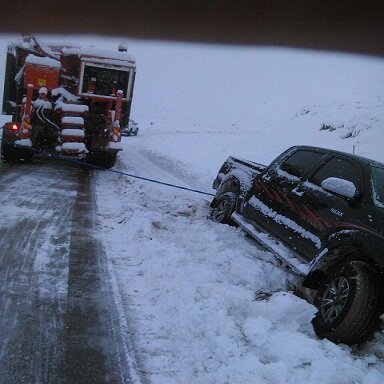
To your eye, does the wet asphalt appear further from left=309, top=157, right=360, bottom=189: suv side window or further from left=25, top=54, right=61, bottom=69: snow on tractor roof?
left=25, top=54, right=61, bottom=69: snow on tractor roof

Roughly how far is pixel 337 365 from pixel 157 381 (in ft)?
Answer: 4.25

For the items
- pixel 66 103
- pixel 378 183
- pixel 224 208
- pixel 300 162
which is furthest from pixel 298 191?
pixel 66 103

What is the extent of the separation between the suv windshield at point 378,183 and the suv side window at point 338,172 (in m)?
0.17

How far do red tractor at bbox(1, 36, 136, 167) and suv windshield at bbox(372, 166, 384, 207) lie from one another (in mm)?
7351

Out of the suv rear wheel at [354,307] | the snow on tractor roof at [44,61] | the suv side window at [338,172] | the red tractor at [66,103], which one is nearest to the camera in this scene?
the suv rear wheel at [354,307]

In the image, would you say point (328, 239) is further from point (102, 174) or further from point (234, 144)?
point (234, 144)

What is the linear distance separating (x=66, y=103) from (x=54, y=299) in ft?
26.0

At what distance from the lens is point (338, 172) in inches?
205

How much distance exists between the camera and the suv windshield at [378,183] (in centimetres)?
443

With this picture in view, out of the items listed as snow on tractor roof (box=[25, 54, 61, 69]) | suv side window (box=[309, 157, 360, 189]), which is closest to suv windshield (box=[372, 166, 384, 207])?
suv side window (box=[309, 157, 360, 189])

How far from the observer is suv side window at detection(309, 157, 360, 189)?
195 inches

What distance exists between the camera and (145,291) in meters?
4.53

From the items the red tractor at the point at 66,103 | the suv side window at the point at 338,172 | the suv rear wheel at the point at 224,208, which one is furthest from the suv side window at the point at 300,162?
the red tractor at the point at 66,103

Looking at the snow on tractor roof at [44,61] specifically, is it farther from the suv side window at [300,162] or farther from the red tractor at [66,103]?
the suv side window at [300,162]
